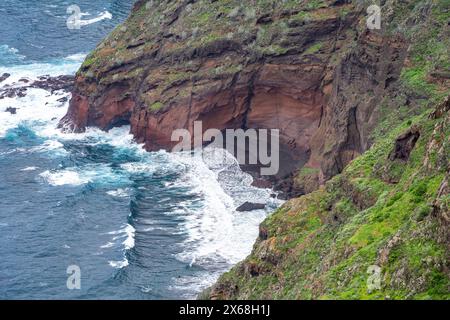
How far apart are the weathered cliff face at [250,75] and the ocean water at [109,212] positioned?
3533 mm

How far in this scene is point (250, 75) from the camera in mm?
77750

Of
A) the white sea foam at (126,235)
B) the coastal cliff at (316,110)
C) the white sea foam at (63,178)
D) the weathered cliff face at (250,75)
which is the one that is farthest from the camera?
the white sea foam at (63,178)

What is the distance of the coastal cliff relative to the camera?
114ft

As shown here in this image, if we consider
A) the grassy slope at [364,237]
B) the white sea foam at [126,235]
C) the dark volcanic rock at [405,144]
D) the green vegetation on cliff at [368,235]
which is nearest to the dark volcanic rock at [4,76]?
the white sea foam at [126,235]

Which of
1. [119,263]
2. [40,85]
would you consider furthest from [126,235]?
[40,85]

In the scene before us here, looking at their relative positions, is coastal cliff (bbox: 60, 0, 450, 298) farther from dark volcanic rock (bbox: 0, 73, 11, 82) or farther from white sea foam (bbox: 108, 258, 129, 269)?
dark volcanic rock (bbox: 0, 73, 11, 82)

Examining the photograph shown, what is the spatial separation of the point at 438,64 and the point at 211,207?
72.8 feet

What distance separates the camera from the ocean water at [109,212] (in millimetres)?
59125

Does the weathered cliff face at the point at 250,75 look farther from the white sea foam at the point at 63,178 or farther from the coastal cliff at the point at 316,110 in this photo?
the white sea foam at the point at 63,178

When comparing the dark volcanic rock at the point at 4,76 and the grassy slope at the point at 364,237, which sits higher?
the dark volcanic rock at the point at 4,76

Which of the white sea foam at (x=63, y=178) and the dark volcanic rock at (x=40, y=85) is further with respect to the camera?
the dark volcanic rock at (x=40, y=85)

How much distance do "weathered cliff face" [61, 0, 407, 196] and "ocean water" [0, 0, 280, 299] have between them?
11.6 ft

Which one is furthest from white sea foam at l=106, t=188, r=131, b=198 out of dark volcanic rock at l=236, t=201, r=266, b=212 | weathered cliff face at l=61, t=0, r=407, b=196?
dark volcanic rock at l=236, t=201, r=266, b=212
